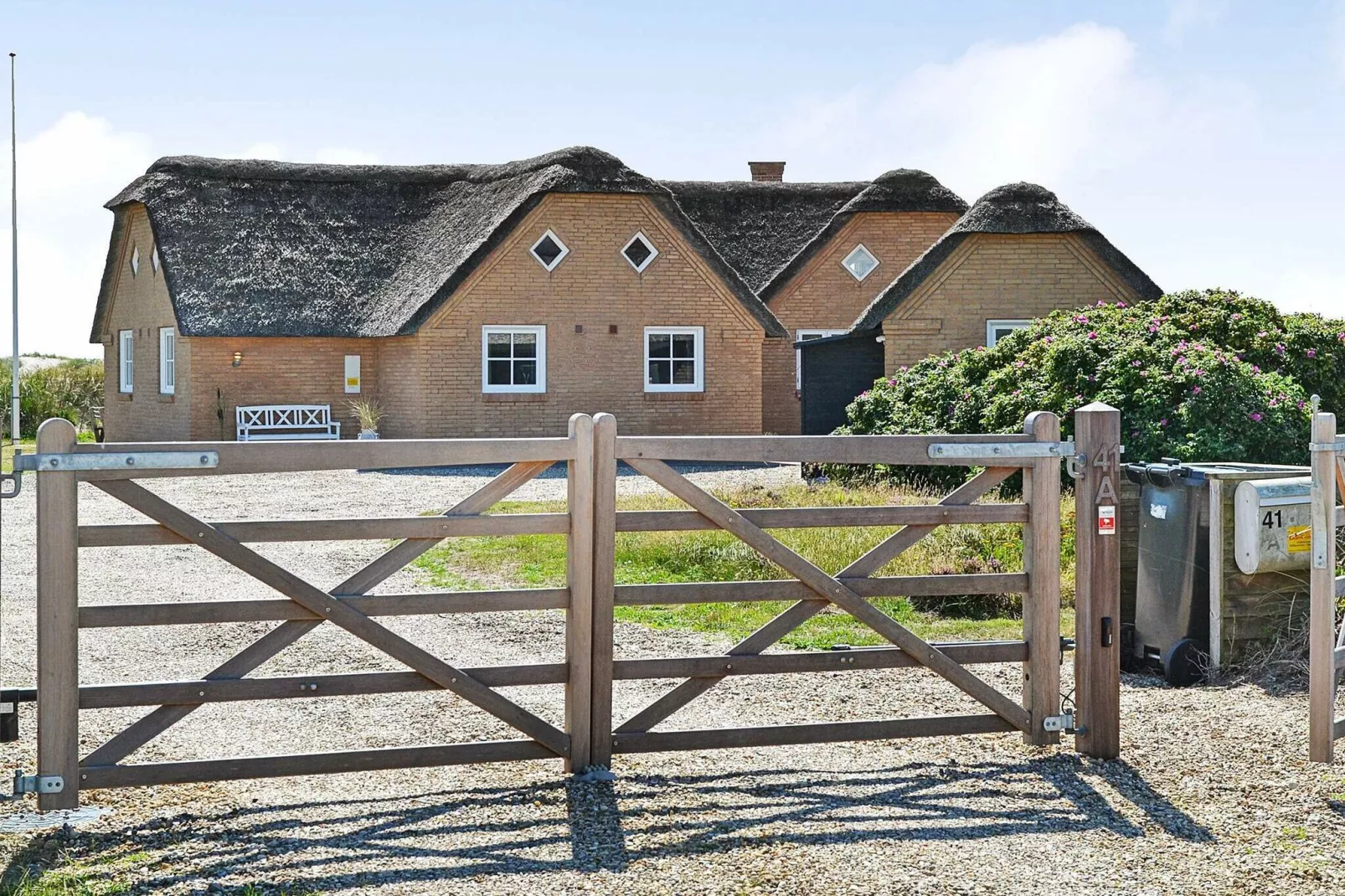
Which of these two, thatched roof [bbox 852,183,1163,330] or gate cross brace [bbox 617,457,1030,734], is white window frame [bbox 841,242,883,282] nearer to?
thatched roof [bbox 852,183,1163,330]

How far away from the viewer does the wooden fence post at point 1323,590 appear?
639cm

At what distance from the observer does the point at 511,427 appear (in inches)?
1152

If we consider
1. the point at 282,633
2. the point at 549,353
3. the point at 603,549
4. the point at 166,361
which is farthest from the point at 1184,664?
the point at 166,361

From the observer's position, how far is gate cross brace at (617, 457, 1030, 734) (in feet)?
20.3

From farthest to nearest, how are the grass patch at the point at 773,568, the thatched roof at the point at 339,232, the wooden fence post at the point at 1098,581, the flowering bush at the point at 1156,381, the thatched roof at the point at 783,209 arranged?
the thatched roof at the point at 783,209
the thatched roof at the point at 339,232
the flowering bush at the point at 1156,381
the grass patch at the point at 773,568
the wooden fence post at the point at 1098,581

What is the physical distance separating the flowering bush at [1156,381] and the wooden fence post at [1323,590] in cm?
813

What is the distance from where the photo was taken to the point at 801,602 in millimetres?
6441

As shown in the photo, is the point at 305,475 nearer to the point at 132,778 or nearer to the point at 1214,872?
the point at 132,778

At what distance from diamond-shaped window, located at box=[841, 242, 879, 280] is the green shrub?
1959cm

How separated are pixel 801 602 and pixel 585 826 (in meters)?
1.45

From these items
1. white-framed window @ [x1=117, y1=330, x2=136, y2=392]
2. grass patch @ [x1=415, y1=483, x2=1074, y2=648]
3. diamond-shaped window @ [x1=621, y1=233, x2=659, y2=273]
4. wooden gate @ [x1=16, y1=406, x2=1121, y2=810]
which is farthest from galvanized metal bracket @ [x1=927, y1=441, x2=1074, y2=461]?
white-framed window @ [x1=117, y1=330, x2=136, y2=392]

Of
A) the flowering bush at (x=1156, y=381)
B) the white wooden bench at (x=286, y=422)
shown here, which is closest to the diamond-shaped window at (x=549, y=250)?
the white wooden bench at (x=286, y=422)

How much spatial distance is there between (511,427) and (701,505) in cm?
2332

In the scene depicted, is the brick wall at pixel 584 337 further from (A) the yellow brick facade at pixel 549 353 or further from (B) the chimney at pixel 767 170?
(B) the chimney at pixel 767 170
